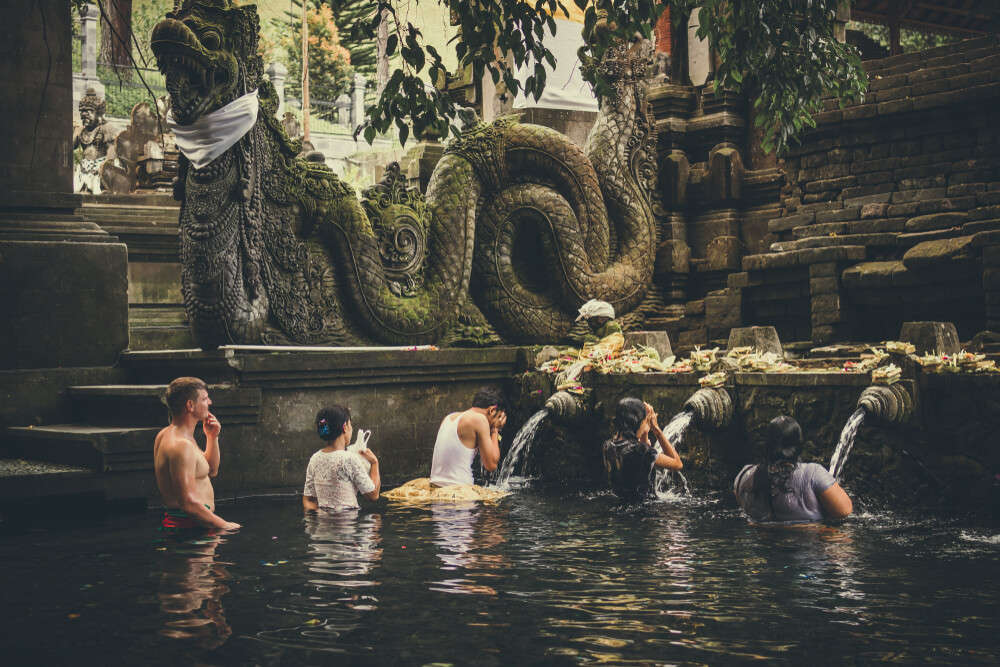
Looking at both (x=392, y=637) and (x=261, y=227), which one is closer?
(x=392, y=637)

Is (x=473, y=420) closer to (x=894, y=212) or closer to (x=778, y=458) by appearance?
(x=778, y=458)

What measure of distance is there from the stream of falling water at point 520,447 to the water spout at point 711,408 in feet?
6.59

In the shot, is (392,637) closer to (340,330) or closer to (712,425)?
(712,425)

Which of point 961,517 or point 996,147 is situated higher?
point 996,147

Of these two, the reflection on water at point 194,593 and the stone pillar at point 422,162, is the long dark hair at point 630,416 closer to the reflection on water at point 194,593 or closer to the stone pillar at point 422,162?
the reflection on water at point 194,593

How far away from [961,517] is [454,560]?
12.3ft

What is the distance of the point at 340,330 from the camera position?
11336 mm

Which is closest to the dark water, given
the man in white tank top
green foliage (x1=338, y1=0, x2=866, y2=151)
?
the man in white tank top

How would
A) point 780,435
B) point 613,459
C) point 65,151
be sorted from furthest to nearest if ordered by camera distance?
point 65,151 → point 613,459 → point 780,435

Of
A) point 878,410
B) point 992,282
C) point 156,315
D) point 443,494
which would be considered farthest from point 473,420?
point 156,315

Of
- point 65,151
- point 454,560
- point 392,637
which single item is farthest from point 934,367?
point 65,151

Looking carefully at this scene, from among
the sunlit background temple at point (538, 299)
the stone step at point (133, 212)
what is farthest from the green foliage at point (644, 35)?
the stone step at point (133, 212)

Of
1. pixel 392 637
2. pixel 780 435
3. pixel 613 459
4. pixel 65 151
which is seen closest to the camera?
pixel 392 637

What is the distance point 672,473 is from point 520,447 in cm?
185
